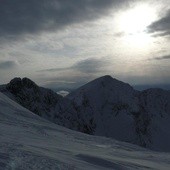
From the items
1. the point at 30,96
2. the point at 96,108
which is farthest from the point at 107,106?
the point at 30,96

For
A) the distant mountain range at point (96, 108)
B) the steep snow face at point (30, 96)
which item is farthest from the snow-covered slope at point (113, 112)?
the steep snow face at point (30, 96)

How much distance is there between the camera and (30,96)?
A: 533 feet

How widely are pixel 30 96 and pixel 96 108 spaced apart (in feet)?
133

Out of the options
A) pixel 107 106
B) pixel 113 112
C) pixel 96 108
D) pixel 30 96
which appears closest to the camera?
pixel 30 96

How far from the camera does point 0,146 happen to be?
12141mm

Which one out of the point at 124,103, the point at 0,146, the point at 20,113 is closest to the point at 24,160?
the point at 0,146

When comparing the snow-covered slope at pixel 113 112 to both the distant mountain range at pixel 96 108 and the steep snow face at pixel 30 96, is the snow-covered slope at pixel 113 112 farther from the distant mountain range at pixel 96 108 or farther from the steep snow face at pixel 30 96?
the steep snow face at pixel 30 96

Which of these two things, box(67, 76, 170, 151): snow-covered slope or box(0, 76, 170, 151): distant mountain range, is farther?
box(67, 76, 170, 151): snow-covered slope

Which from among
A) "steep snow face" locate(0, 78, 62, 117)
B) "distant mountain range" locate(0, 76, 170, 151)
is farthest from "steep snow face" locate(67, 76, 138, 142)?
"steep snow face" locate(0, 78, 62, 117)

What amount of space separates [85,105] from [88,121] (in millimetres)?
7767

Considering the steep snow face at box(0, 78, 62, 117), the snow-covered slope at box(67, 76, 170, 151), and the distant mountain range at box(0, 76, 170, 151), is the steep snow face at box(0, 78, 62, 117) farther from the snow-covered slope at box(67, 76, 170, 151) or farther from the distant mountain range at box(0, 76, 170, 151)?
the snow-covered slope at box(67, 76, 170, 151)

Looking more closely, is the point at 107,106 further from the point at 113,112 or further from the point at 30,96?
the point at 30,96

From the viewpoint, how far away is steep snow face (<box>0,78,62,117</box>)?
15882 centimetres

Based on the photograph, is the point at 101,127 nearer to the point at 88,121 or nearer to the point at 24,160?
the point at 88,121
